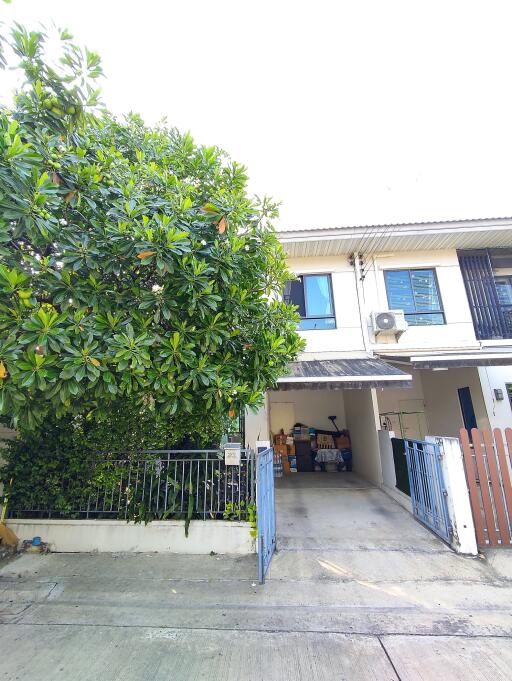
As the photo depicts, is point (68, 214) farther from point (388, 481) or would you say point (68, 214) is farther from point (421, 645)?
point (388, 481)

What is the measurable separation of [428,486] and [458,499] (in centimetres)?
85

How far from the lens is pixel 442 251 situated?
35.0 ft

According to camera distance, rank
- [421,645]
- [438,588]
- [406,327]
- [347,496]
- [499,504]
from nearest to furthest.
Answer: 1. [421,645]
2. [438,588]
3. [499,504]
4. [347,496]
5. [406,327]

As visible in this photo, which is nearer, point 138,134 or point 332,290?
point 138,134

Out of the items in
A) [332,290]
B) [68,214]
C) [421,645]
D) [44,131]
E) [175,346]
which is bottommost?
[421,645]

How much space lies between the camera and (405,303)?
10.4 m

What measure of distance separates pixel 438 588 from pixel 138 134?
8.42 m

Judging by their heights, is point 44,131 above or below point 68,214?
above

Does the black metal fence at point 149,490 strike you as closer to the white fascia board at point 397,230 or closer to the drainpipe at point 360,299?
the drainpipe at point 360,299

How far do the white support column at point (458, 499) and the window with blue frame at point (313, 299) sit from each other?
214 inches

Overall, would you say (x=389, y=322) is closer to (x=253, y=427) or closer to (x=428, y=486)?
(x=428, y=486)

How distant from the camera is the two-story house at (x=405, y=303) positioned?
977 cm

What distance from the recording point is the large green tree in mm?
3334

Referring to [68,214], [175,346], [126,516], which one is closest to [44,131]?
[68,214]
